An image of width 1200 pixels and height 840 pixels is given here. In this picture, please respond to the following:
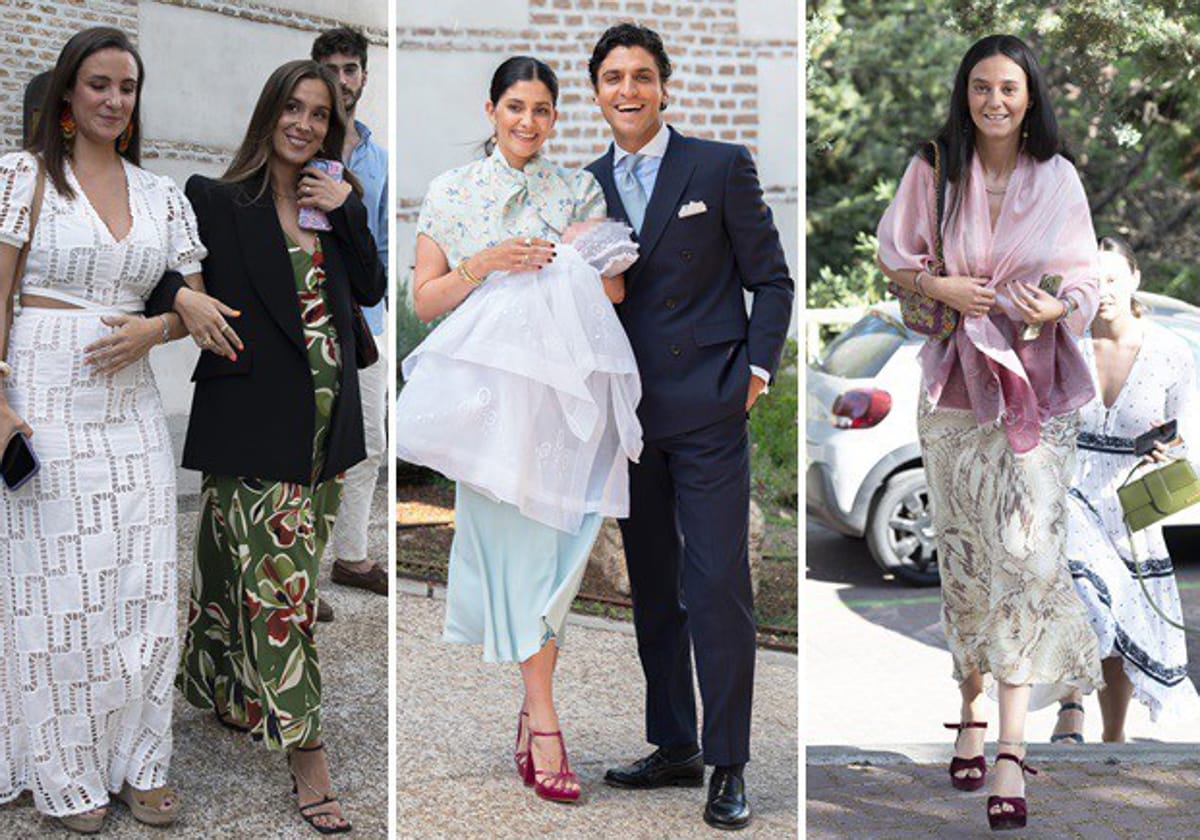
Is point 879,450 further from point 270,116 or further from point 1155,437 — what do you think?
point 270,116

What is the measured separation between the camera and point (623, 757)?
537 cm

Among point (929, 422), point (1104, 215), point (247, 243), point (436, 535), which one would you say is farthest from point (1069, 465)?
point (1104, 215)

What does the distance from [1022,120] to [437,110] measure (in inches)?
93.3

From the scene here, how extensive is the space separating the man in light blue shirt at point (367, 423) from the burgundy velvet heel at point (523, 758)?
5.31ft

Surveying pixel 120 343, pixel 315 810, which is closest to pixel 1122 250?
pixel 315 810

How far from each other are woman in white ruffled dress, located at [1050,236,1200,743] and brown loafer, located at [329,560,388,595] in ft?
9.21

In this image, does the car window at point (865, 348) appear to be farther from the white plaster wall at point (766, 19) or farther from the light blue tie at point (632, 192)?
the light blue tie at point (632, 192)

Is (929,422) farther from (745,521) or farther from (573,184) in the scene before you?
(573,184)

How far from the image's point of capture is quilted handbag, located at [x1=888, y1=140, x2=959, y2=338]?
5.27m

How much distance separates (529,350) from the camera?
466 cm

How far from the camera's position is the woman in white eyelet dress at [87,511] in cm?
447

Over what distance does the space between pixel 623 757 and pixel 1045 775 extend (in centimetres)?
149

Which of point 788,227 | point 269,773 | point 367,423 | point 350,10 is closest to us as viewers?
point 269,773

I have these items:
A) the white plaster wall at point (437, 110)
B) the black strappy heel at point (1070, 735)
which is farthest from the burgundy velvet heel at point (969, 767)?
the white plaster wall at point (437, 110)
